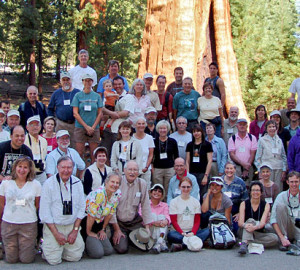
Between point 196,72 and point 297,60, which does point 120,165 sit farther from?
point 297,60

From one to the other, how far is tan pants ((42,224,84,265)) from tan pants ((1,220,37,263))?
15cm

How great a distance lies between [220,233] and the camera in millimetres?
5426

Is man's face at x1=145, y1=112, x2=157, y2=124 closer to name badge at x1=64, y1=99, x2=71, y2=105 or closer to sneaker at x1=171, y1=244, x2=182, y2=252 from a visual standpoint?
name badge at x1=64, y1=99, x2=71, y2=105

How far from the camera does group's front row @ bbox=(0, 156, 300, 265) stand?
4875mm

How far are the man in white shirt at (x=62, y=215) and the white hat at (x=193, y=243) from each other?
1.32m

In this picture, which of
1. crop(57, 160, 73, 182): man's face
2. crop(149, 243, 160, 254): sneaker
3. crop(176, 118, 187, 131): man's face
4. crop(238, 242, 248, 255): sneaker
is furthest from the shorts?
crop(238, 242, 248, 255): sneaker

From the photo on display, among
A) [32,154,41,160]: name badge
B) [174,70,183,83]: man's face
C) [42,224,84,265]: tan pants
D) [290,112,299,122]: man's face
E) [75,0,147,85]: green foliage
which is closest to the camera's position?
[42,224,84,265]: tan pants

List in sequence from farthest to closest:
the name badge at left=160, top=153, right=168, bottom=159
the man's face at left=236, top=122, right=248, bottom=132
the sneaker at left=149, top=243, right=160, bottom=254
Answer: the man's face at left=236, top=122, right=248, bottom=132 → the name badge at left=160, top=153, right=168, bottom=159 → the sneaker at left=149, top=243, right=160, bottom=254

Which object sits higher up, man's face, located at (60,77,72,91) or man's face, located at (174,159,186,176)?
man's face, located at (60,77,72,91)

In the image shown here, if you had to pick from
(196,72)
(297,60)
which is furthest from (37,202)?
(297,60)

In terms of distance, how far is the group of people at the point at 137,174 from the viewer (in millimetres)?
4938

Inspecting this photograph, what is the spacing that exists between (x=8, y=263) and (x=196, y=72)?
6.48 meters

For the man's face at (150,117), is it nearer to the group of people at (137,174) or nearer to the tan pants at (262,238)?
the group of people at (137,174)

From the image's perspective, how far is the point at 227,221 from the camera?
563 cm
